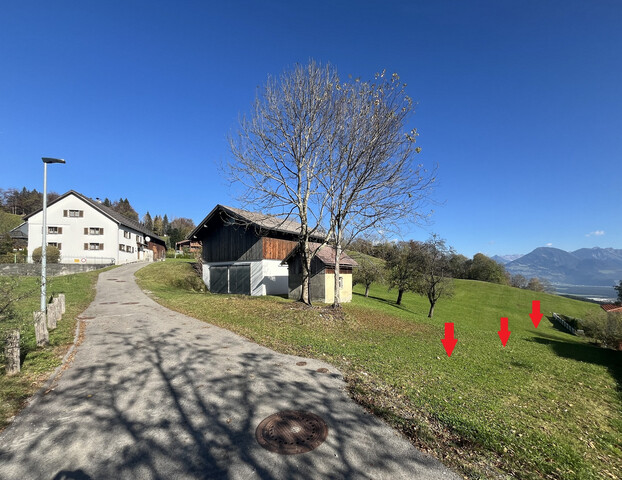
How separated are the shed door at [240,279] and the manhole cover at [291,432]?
70.3 feet

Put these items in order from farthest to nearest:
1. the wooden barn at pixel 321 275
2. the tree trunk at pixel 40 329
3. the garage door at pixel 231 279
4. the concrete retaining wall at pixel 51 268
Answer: the concrete retaining wall at pixel 51 268 → the garage door at pixel 231 279 → the wooden barn at pixel 321 275 → the tree trunk at pixel 40 329

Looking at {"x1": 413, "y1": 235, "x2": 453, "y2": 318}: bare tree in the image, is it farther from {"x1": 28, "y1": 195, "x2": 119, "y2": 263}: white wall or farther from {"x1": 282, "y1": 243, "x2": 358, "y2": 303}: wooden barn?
{"x1": 28, "y1": 195, "x2": 119, "y2": 263}: white wall

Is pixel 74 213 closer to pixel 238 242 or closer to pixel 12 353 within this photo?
pixel 238 242

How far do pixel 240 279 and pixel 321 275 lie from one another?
808cm

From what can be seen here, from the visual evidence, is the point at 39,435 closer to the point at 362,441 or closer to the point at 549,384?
the point at 362,441

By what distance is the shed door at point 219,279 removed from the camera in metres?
27.3

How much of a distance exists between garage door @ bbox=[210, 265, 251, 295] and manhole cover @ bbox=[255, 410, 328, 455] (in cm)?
2143

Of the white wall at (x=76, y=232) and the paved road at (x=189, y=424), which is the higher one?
the white wall at (x=76, y=232)

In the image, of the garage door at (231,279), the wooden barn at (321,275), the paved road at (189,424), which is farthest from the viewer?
the garage door at (231,279)

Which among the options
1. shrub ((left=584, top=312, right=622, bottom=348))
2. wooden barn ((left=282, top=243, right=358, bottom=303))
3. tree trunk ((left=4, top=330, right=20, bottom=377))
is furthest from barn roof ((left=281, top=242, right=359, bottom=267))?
shrub ((left=584, top=312, right=622, bottom=348))

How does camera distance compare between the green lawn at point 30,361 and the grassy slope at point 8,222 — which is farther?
the grassy slope at point 8,222

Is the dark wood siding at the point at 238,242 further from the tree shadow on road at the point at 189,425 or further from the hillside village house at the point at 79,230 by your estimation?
the hillside village house at the point at 79,230

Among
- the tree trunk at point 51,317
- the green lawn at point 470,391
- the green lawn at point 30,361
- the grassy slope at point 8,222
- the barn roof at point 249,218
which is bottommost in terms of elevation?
the green lawn at point 470,391

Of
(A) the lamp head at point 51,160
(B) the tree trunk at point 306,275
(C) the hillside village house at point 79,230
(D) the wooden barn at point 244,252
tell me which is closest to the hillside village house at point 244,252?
(D) the wooden barn at point 244,252
